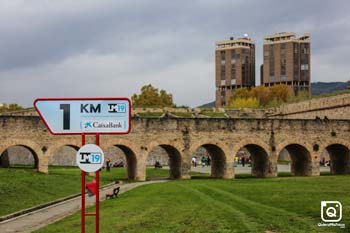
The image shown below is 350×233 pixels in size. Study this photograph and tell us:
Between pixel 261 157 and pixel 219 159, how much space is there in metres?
2.81

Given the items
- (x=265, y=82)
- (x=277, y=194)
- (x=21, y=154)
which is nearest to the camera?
(x=277, y=194)

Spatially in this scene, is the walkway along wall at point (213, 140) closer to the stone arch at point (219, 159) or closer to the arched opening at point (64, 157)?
the stone arch at point (219, 159)

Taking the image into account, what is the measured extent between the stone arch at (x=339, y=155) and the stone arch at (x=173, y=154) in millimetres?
9453

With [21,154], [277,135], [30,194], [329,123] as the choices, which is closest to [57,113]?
[30,194]

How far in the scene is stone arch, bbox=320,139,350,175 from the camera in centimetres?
3547

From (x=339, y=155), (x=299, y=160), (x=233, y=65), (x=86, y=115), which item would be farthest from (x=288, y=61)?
(x=86, y=115)

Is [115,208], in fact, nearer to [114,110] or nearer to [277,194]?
[277,194]

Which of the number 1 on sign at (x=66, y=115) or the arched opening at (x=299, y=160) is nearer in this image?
the number 1 on sign at (x=66, y=115)

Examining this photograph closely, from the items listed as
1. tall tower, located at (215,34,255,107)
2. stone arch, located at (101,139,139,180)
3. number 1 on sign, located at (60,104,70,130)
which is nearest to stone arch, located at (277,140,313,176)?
stone arch, located at (101,139,139,180)

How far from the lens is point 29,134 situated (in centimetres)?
3073

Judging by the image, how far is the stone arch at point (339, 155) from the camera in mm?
35469

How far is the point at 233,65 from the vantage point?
117 metres

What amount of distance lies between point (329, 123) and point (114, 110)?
29.8 meters

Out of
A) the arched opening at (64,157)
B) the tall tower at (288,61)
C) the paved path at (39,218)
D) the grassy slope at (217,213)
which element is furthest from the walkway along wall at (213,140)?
the tall tower at (288,61)
